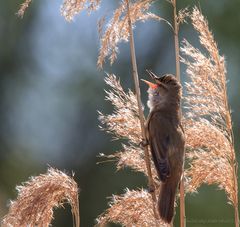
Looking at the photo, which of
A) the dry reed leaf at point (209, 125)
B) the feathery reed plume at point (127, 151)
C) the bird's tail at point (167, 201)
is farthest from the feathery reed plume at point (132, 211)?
the dry reed leaf at point (209, 125)

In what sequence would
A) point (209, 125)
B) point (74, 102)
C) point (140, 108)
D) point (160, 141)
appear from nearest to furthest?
1. point (140, 108)
2. point (209, 125)
3. point (160, 141)
4. point (74, 102)

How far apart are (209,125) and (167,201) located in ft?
1.56

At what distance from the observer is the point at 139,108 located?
3.54 meters

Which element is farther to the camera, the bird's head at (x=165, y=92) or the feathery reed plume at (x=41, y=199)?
the bird's head at (x=165, y=92)

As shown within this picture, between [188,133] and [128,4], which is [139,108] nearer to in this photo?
[188,133]

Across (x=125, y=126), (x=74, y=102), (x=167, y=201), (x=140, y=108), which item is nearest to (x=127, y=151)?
(x=125, y=126)

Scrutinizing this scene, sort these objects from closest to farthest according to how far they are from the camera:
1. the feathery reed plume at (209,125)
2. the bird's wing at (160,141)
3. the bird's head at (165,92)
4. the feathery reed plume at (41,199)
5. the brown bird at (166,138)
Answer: the feathery reed plume at (41,199) < the feathery reed plume at (209,125) < the brown bird at (166,138) < the bird's wing at (160,141) < the bird's head at (165,92)

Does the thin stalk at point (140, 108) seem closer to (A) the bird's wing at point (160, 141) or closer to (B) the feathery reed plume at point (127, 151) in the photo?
(B) the feathery reed plume at point (127, 151)

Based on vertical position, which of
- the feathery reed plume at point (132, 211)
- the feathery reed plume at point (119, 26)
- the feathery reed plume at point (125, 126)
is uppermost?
the feathery reed plume at point (119, 26)

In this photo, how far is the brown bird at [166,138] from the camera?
3795mm

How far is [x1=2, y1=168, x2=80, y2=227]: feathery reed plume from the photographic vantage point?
332 centimetres

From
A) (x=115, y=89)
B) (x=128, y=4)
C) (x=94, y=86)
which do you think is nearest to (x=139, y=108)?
(x=115, y=89)

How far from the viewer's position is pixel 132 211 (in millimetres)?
3391

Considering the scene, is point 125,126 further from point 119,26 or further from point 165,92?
point 165,92
